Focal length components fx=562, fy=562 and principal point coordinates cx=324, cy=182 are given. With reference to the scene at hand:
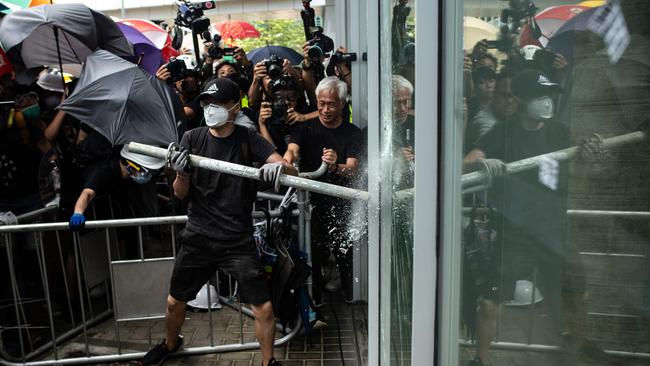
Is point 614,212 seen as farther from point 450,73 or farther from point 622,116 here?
point 450,73

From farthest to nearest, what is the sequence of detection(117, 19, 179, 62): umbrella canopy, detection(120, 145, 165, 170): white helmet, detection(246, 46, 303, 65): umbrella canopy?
detection(117, 19, 179, 62): umbrella canopy → detection(246, 46, 303, 65): umbrella canopy → detection(120, 145, 165, 170): white helmet

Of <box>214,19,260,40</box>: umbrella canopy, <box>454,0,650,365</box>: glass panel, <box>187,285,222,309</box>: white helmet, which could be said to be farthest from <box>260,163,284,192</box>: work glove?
<box>214,19,260,40</box>: umbrella canopy

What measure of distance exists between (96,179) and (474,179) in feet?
13.9

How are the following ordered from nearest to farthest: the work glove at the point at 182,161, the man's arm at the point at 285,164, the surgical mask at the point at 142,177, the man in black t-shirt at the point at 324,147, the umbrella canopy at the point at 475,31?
1. the umbrella canopy at the point at 475,31
2. the work glove at the point at 182,161
3. the man's arm at the point at 285,164
4. the man in black t-shirt at the point at 324,147
5. the surgical mask at the point at 142,177

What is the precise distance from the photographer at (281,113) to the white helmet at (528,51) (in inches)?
166

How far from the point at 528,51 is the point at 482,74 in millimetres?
174

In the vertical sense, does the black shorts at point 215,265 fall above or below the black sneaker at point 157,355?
above

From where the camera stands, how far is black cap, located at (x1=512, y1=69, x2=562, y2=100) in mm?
663

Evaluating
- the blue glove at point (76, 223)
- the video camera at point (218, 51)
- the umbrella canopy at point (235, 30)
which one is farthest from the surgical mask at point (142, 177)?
the umbrella canopy at point (235, 30)

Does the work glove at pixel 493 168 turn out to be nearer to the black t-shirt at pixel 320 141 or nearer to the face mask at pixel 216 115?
the face mask at pixel 216 115

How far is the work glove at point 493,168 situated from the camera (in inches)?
32.6

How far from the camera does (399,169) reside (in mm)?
1776

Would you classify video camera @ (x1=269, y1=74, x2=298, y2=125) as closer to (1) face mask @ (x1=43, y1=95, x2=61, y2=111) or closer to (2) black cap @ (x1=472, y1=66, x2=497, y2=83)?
(1) face mask @ (x1=43, y1=95, x2=61, y2=111)

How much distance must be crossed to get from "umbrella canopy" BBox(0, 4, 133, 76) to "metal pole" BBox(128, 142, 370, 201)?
2.05 meters
